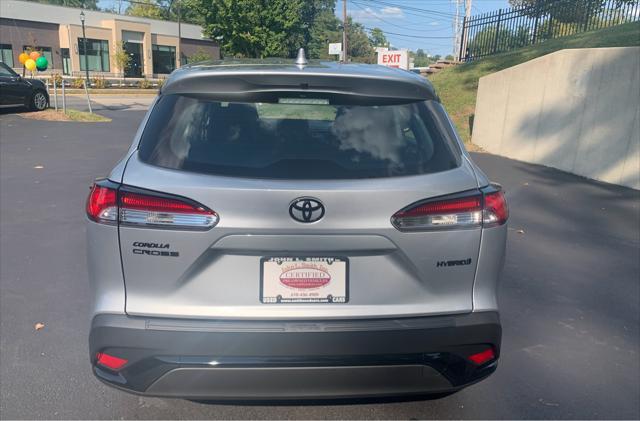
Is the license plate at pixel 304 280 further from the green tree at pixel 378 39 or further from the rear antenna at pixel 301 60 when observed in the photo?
the green tree at pixel 378 39

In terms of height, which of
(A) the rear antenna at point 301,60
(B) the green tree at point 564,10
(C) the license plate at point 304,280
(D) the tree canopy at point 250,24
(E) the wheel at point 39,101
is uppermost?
(D) the tree canopy at point 250,24

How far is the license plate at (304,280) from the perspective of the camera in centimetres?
226

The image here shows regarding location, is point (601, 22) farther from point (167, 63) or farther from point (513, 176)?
point (167, 63)

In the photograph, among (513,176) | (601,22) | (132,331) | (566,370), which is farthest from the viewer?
(601,22)

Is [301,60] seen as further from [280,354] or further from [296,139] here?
[280,354]

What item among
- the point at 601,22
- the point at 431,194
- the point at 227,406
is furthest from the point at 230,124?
the point at 601,22

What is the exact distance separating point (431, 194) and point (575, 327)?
98.9 inches

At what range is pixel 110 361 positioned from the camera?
2350 millimetres

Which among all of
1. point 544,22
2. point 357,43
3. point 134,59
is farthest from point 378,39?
point 544,22

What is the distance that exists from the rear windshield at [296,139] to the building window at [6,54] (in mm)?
53213

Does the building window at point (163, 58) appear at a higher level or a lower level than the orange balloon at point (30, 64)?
higher

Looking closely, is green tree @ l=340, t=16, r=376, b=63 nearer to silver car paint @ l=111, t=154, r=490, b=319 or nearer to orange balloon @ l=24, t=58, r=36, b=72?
orange balloon @ l=24, t=58, r=36, b=72

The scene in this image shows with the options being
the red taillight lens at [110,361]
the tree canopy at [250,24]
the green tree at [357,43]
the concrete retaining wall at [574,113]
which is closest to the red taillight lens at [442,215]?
the red taillight lens at [110,361]

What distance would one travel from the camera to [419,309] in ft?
7.64
